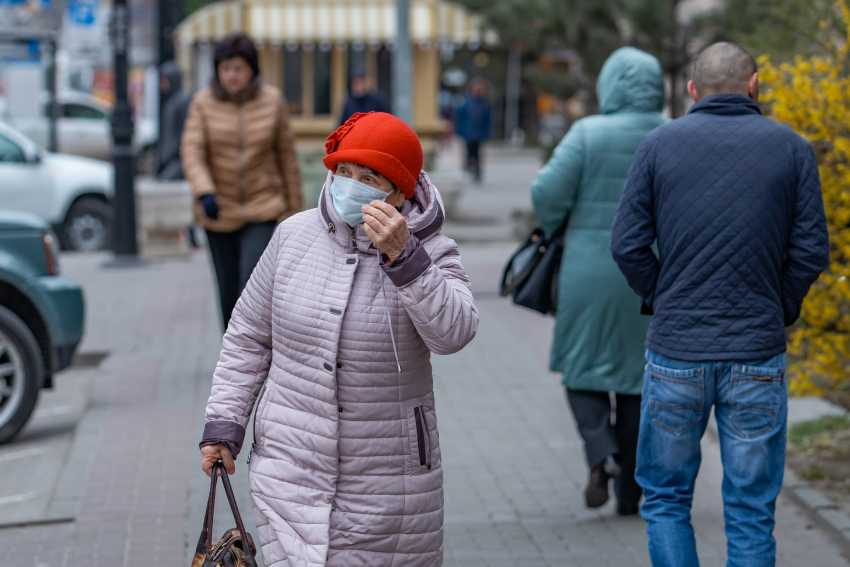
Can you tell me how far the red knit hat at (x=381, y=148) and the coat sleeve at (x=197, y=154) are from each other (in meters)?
3.51

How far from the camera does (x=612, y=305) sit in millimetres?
4719

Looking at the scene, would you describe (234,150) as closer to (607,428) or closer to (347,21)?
(607,428)

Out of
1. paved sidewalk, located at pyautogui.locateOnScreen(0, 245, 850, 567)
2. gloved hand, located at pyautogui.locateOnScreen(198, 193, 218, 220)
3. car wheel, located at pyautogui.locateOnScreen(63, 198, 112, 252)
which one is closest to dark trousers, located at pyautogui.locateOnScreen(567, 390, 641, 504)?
paved sidewalk, located at pyautogui.locateOnScreen(0, 245, 850, 567)

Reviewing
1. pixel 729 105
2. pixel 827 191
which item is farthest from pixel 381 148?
pixel 827 191

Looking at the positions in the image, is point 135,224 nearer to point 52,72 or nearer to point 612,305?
point 52,72

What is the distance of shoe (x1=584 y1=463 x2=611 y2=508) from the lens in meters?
4.81

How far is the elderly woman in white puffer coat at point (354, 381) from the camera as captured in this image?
2801mm

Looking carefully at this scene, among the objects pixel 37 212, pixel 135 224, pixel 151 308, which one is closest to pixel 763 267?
pixel 151 308

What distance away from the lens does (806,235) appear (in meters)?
3.47

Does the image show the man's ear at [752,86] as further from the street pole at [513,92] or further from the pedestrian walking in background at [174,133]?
the street pole at [513,92]

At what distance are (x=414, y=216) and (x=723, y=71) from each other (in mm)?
1243

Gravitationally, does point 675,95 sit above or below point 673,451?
above

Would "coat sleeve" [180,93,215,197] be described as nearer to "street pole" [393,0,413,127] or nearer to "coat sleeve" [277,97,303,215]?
"coat sleeve" [277,97,303,215]

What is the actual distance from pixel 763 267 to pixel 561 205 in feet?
4.63
